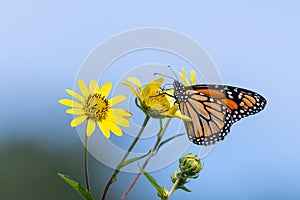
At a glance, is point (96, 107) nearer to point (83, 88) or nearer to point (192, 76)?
point (83, 88)

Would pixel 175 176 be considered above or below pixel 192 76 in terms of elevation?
below

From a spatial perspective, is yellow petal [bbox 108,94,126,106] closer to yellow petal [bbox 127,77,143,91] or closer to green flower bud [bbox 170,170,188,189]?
yellow petal [bbox 127,77,143,91]

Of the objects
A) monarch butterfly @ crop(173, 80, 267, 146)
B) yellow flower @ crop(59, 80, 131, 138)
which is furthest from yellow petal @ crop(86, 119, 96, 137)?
monarch butterfly @ crop(173, 80, 267, 146)

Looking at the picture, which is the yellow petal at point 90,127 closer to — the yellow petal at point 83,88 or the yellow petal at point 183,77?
the yellow petal at point 83,88

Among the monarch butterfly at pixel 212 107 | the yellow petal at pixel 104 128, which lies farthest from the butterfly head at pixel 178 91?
the yellow petal at pixel 104 128

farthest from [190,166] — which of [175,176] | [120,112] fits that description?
[120,112]
